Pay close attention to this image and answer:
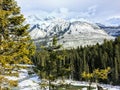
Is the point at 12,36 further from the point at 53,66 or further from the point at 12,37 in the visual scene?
the point at 53,66

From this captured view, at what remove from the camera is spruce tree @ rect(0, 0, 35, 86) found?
23.3m

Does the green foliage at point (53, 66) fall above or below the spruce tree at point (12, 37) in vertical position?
below

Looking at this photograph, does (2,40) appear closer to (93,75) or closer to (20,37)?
(20,37)

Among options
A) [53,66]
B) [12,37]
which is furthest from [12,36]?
[53,66]

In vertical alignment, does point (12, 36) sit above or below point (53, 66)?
above

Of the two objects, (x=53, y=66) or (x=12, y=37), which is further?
(x=53, y=66)

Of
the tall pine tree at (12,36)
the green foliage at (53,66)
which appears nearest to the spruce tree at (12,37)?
the tall pine tree at (12,36)

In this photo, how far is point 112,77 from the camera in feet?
461

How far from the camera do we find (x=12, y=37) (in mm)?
24062

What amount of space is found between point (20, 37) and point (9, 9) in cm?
226

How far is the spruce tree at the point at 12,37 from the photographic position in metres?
23.3

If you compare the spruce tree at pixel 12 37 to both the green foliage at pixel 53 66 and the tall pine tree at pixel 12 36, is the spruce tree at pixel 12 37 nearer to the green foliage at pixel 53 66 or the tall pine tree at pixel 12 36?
the tall pine tree at pixel 12 36

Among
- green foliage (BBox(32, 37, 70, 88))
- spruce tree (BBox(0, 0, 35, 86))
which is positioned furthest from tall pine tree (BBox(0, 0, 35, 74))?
green foliage (BBox(32, 37, 70, 88))

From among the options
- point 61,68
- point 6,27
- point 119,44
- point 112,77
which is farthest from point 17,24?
point 119,44
